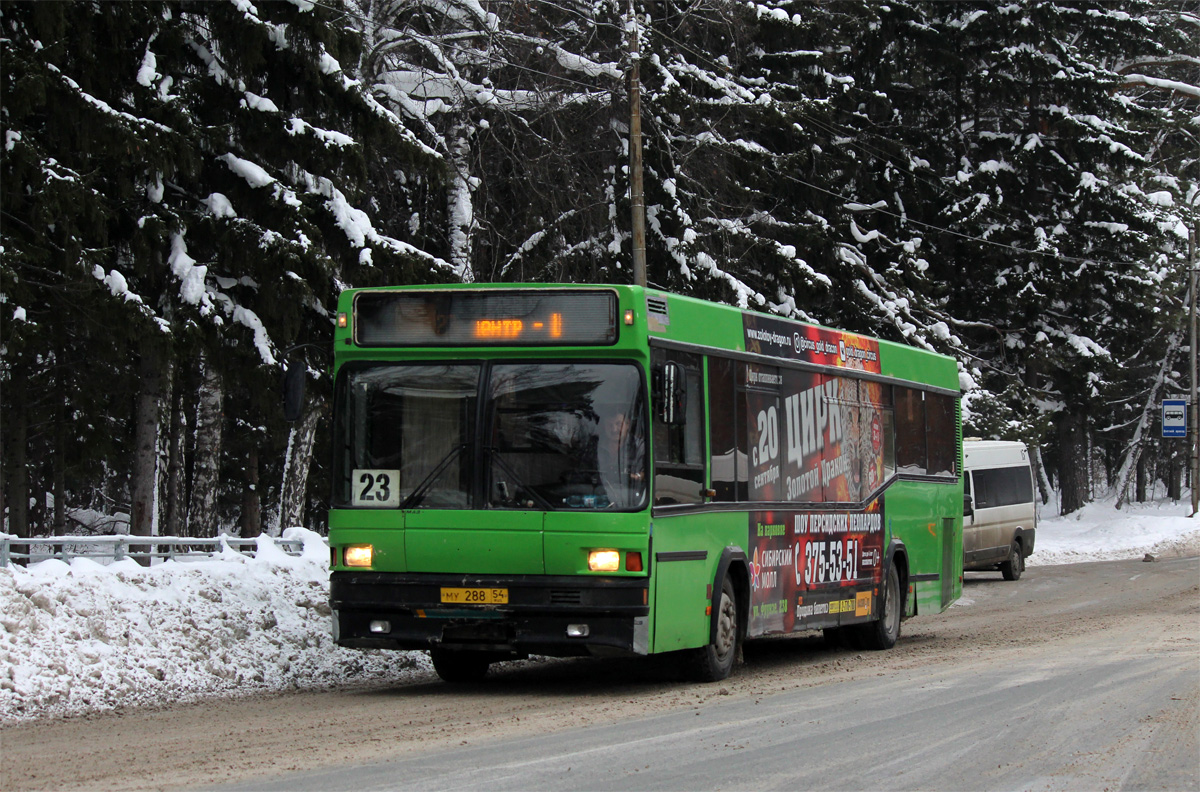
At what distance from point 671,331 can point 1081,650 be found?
598 cm

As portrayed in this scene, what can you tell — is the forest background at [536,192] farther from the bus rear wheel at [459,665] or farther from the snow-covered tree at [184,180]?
the bus rear wheel at [459,665]

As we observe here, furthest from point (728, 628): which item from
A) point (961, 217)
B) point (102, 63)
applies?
point (961, 217)

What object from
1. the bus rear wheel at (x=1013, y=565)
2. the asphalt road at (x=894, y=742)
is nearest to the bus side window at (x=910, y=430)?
the asphalt road at (x=894, y=742)

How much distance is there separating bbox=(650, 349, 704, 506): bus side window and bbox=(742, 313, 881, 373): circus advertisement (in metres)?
1.25

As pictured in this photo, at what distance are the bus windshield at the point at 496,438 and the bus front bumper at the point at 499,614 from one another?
0.58m

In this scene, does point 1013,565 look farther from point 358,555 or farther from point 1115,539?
point 358,555

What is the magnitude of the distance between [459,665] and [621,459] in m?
2.74

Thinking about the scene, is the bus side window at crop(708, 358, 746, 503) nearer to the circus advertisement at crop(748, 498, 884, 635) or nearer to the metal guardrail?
the circus advertisement at crop(748, 498, 884, 635)

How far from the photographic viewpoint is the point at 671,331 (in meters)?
12.1

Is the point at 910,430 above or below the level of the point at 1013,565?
above

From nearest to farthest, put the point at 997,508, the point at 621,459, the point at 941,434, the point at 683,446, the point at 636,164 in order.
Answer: the point at 621,459, the point at 683,446, the point at 941,434, the point at 636,164, the point at 997,508

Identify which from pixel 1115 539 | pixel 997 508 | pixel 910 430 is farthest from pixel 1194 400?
pixel 910 430

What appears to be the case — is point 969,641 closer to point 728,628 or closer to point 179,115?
point 728,628

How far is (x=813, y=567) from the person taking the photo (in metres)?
14.8
